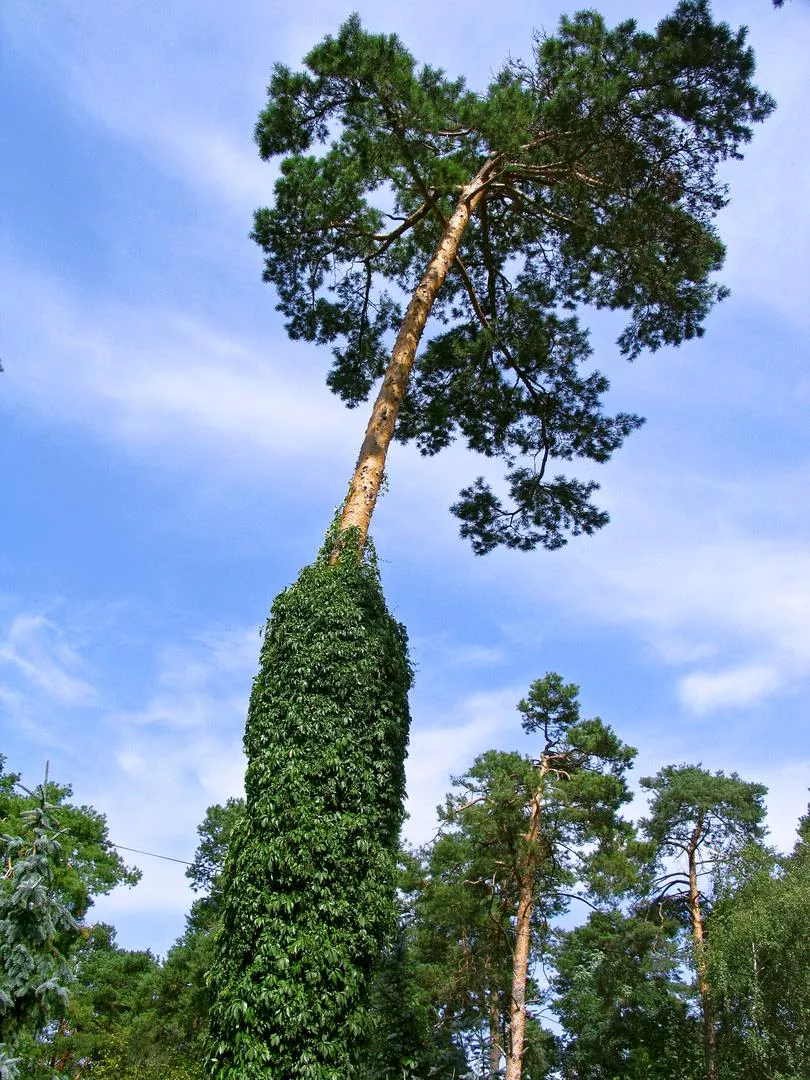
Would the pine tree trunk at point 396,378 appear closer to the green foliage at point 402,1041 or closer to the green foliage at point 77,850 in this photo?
the green foliage at point 402,1041

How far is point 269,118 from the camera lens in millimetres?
10117

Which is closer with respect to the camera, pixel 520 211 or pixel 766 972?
pixel 520 211

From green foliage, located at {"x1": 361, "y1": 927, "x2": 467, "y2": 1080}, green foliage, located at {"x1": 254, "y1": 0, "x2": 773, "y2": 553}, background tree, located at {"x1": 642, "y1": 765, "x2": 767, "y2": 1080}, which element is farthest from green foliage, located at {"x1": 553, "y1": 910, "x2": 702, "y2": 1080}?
green foliage, located at {"x1": 254, "y1": 0, "x2": 773, "y2": 553}

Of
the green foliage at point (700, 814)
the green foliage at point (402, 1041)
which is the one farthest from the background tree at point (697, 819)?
the green foliage at point (402, 1041)

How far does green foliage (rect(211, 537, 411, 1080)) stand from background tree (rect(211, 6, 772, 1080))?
18 millimetres

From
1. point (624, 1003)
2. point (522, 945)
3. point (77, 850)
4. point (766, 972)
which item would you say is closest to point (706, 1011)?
point (766, 972)

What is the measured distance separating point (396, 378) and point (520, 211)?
4.27 metres

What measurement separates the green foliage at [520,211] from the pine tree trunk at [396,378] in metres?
0.35

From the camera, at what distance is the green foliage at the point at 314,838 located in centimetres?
545

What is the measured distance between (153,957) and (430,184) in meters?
33.7

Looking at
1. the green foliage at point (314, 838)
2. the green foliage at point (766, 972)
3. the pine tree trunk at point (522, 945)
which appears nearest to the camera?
the green foliage at point (314, 838)

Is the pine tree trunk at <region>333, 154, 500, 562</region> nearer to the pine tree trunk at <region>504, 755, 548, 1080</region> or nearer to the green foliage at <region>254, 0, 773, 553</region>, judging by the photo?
the green foliage at <region>254, 0, 773, 553</region>

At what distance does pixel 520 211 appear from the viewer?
A: 11.8 m

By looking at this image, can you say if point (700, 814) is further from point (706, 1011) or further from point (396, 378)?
point (396, 378)
